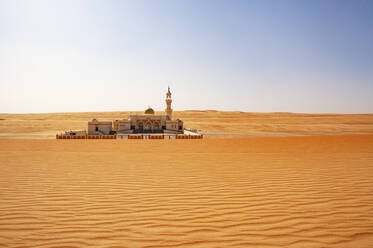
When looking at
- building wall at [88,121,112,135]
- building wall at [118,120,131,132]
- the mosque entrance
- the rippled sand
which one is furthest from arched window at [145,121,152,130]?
the rippled sand

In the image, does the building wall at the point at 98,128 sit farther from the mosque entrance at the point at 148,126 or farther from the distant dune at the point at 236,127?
the mosque entrance at the point at 148,126

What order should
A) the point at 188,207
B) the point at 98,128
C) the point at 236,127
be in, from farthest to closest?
the point at 236,127 → the point at 98,128 → the point at 188,207

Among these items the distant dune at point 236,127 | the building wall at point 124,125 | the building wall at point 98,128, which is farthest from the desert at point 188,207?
the building wall at point 124,125

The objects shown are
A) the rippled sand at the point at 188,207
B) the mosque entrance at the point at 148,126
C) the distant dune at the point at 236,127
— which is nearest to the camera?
the rippled sand at the point at 188,207

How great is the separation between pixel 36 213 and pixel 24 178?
308 centimetres

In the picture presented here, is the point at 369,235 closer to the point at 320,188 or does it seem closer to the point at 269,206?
the point at 269,206

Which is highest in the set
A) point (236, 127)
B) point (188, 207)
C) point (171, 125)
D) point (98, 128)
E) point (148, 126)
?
point (171, 125)

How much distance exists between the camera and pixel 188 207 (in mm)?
Result: 4699

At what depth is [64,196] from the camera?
5426 millimetres

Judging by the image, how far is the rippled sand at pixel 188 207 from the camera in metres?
3.54

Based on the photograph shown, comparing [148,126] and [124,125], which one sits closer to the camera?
[124,125]

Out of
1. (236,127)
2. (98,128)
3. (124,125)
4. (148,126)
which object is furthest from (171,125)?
(236,127)

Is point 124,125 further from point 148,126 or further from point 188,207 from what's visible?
point 188,207

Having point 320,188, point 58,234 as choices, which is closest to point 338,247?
point 320,188
